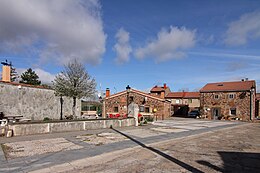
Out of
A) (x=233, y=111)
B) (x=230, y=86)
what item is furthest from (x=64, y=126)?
(x=230, y=86)

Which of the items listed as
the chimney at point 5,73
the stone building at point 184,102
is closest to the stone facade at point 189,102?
the stone building at point 184,102

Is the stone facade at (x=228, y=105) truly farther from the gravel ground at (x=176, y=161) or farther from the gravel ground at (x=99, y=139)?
the gravel ground at (x=99, y=139)

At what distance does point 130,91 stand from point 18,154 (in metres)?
26.9

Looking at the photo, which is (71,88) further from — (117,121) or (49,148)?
(49,148)

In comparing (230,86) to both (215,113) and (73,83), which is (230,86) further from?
(73,83)

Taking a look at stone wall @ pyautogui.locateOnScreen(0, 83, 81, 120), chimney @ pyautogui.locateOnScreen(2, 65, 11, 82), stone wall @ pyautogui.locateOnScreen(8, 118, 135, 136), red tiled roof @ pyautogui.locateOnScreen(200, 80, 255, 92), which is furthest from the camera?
red tiled roof @ pyautogui.locateOnScreen(200, 80, 255, 92)

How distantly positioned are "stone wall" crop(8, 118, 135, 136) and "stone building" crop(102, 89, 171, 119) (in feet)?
45.1

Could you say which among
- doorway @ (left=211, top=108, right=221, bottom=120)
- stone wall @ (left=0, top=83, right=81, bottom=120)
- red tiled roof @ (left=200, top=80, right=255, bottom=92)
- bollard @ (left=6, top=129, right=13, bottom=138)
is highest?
red tiled roof @ (left=200, top=80, right=255, bottom=92)

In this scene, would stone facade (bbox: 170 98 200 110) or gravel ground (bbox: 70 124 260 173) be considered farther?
stone facade (bbox: 170 98 200 110)

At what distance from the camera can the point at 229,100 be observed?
33.5 metres

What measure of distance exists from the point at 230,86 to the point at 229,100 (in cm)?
313

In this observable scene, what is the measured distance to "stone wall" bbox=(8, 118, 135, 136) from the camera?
11011 millimetres

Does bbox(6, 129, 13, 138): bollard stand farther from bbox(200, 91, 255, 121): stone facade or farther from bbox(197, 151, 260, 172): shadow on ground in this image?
bbox(200, 91, 255, 121): stone facade

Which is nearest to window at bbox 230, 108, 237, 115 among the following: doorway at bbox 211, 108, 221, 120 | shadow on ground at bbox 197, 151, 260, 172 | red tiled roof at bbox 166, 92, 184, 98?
doorway at bbox 211, 108, 221, 120
